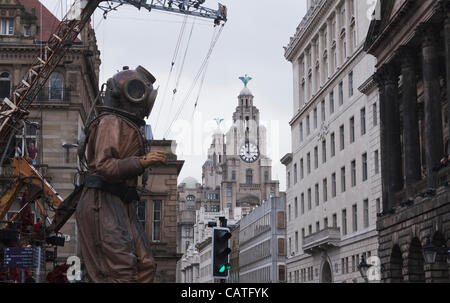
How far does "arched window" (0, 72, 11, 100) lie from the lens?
5125 cm

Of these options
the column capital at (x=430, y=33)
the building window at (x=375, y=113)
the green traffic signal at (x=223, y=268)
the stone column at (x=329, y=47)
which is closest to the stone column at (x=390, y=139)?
the column capital at (x=430, y=33)

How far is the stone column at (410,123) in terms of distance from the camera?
1730 inches

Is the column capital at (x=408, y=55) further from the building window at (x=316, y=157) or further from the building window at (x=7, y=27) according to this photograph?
the building window at (x=316, y=157)

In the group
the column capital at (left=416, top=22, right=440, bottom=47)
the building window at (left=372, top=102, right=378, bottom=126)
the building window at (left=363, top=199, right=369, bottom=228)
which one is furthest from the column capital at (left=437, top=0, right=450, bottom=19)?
the building window at (left=363, top=199, right=369, bottom=228)

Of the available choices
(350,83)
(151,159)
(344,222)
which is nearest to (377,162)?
(344,222)

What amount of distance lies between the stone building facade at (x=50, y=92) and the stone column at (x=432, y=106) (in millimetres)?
20804

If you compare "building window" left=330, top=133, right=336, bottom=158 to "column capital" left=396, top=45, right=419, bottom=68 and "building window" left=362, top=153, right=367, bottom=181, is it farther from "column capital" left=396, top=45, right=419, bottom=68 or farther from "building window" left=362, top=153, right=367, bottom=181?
"column capital" left=396, top=45, right=419, bottom=68

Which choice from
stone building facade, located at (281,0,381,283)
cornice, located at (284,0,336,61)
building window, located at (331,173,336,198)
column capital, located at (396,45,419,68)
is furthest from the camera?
cornice, located at (284,0,336,61)

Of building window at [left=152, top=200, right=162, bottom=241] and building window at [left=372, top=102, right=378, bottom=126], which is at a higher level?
building window at [left=372, top=102, right=378, bottom=126]

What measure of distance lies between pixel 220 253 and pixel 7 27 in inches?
1691

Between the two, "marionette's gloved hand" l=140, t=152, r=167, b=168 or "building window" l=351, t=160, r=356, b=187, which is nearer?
"marionette's gloved hand" l=140, t=152, r=167, b=168

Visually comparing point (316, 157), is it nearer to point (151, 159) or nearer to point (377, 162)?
point (377, 162)
